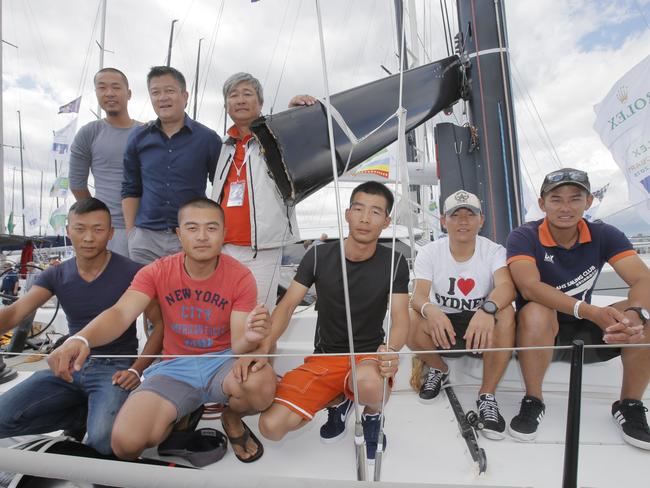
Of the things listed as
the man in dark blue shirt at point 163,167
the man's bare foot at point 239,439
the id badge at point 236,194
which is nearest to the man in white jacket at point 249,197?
the id badge at point 236,194

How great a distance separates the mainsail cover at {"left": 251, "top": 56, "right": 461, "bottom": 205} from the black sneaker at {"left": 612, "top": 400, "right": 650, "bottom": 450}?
155 centimetres

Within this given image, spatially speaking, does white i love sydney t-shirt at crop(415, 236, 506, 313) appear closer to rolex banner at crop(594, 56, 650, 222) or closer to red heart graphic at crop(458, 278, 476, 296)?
Result: red heart graphic at crop(458, 278, 476, 296)

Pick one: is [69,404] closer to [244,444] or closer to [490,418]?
[244,444]

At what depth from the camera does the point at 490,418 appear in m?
1.64

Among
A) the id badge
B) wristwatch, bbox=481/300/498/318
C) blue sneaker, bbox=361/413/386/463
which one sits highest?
the id badge

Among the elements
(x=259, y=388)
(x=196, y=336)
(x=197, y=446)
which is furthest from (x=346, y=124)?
(x=197, y=446)

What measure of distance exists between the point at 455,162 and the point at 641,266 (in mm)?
1494

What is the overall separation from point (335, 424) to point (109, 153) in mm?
2016

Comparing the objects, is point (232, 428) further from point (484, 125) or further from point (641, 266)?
point (484, 125)

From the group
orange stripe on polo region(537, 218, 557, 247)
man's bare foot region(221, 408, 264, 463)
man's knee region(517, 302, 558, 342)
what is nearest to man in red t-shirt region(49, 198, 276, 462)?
man's bare foot region(221, 408, 264, 463)

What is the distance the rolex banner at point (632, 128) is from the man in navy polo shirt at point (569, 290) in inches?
24.0

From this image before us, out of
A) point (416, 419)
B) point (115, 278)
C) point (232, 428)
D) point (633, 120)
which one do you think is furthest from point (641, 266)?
point (115, 278)

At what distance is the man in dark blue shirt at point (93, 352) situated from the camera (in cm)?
152

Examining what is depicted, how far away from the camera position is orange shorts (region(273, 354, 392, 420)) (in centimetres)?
157
